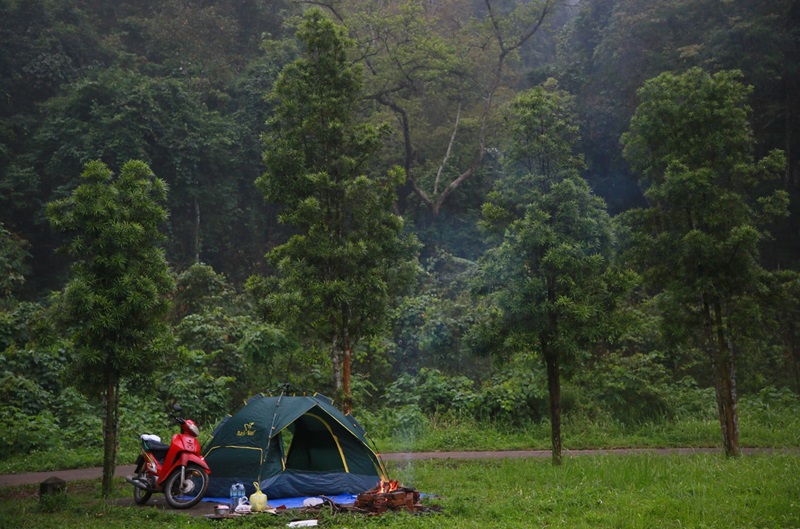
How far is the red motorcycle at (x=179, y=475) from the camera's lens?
Answer: 10.5 m

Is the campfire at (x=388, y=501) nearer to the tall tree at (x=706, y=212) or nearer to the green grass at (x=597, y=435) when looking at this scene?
the green grass at (x=597, y=435)

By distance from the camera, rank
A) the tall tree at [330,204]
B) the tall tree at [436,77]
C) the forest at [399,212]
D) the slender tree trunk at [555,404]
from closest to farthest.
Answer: the forest at [399,212] < the slender tree trunk at [555,404] < the tall tree at [330,204] < the tall tree at [436,77]

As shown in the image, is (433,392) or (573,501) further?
(433,392)

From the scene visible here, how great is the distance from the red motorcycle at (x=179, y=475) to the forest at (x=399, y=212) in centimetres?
103

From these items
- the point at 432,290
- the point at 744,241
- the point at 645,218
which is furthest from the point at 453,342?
the point at 744,241

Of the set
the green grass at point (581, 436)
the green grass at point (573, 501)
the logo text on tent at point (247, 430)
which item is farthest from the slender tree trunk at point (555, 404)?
the logo text on tent at point (247, 430)

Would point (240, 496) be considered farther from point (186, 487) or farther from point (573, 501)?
point (573, 501)

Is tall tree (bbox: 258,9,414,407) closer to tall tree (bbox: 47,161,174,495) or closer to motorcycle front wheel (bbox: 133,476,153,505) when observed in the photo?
tall tree (bbox: 47,161,174,495)

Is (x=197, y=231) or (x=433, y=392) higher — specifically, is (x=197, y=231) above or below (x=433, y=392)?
above

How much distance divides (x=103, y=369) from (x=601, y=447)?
35.2ft

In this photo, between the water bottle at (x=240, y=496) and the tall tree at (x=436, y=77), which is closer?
the water bottle at (x=240, y=496)

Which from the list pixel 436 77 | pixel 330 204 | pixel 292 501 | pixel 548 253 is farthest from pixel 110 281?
pixel 436 77

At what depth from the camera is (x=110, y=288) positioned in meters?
11.3

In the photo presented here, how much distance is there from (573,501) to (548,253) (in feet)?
14.6
